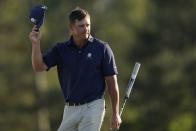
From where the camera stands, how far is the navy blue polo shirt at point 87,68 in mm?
11062

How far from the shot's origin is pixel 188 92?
4047 cm

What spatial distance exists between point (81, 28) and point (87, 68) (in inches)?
16.0

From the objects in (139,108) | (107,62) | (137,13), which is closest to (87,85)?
(107,62)

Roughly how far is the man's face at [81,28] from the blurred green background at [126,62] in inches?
1103

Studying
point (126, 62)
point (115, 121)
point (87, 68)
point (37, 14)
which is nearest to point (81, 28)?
point (87, 68)

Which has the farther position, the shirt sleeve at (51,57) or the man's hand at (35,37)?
the shirt sleeve at (51,57)

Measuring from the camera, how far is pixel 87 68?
36.3 ft

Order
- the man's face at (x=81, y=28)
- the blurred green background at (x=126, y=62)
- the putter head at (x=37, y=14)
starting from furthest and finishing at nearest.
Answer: the blurred green background at (x=126, y=62)
the putter head at (x=37, y=14)
the man's face at (x=81, y=28)

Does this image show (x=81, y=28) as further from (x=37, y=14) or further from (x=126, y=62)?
(x=126, y=62)

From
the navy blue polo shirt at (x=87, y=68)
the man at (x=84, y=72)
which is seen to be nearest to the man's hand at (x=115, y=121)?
the man at (x=84, y=72)

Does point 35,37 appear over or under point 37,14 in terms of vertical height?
under

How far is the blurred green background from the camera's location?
4025 cm

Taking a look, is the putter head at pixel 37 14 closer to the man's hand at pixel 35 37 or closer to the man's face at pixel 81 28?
the man's hand at pixel 35 37

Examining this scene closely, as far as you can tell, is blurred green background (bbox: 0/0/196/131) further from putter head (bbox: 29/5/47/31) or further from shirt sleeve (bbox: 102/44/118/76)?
shirt sleeve (bbox: 102/44/118/76)
